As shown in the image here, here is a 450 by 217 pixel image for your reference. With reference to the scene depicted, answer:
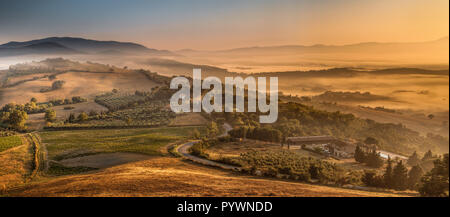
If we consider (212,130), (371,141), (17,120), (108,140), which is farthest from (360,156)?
(17,120)

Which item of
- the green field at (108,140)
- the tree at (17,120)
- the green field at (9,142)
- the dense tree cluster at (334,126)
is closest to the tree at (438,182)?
the dense tree cluster at (334,126)

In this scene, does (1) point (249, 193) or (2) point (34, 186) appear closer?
(1) point (249, 193)

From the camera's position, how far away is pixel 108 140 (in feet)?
36.3

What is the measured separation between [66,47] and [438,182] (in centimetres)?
1458

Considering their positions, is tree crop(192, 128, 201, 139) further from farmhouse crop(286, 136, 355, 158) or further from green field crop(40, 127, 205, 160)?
farmhouse crop(286, 136, 355, 158)

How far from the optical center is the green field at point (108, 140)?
30.8 ft

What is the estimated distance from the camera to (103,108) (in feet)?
61.5

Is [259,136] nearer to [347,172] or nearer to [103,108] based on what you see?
[347,172]

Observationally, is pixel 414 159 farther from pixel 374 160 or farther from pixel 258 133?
pixel 258 133

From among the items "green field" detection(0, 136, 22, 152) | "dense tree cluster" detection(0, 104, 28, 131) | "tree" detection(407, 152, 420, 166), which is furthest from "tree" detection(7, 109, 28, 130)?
"tree" detection(407, 152, 420, 166)

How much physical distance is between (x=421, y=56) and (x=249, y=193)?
7.28 meters

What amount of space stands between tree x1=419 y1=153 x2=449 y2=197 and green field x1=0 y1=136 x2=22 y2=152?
13136mm

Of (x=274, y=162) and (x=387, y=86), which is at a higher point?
(x=387, y=86)
